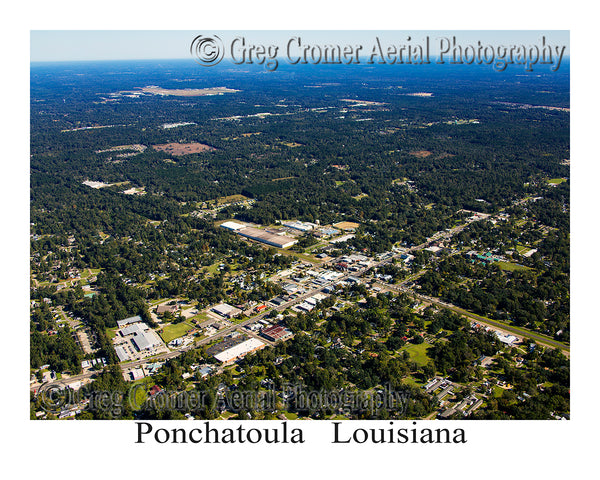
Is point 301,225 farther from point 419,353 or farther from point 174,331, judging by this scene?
point 419,353

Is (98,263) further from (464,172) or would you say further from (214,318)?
(464,172)

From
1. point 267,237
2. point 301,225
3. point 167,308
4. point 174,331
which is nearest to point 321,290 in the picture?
point 167,308

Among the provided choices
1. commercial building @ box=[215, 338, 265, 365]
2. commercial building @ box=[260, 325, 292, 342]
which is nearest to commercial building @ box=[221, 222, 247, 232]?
commercial building @ box=[260, 325, 292, 342]

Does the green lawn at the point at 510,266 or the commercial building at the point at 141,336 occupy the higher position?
the green lawn at the point at 510,266

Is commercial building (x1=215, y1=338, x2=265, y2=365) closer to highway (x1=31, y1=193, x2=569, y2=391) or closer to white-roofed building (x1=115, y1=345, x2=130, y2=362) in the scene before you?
highway (x1=31, y1=193, x2=569, y2=391)

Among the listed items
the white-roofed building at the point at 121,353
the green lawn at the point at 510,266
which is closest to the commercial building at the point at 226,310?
the white-roofed building at the point at 121,353

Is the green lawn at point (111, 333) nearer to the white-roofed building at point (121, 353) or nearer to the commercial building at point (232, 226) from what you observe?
the white-roofed building at point (121, 353)

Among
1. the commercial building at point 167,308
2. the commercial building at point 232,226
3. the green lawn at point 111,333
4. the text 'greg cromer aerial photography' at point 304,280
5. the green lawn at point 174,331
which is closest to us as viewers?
the text 'greg cromer aerial photography' at point 304,280
